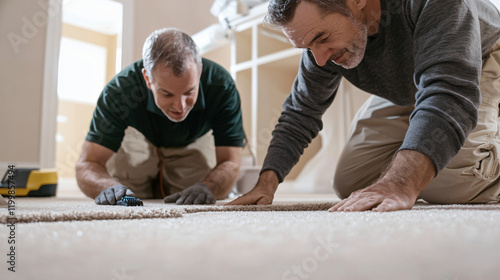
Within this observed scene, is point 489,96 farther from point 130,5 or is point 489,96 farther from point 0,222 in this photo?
point 130,5

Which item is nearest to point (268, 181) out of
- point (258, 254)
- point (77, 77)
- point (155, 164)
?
point (258, 254)

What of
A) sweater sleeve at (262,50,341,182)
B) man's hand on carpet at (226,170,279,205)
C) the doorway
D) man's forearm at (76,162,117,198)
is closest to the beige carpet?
man's hand on carpet at (226,170,279,205)

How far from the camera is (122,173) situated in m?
1.49

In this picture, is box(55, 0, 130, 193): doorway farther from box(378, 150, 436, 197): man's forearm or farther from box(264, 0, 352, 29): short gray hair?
box(378, 150, 436, 197): man's forearm

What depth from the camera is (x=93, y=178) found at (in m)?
1.20

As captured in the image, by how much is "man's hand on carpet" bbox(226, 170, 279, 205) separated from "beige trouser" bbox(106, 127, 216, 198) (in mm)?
675

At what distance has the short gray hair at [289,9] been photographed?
771mm

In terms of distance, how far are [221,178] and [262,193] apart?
1.32 ft

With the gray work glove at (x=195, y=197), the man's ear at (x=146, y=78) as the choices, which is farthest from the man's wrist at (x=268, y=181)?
the man's ear at (x=146, y=78)

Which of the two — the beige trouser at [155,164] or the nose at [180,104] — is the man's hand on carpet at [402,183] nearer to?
the nose at [180,104]

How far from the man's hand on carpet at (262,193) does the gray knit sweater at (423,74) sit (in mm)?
19

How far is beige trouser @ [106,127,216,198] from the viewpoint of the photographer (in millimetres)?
1486

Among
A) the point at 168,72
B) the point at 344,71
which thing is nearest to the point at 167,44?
the point at 168,72

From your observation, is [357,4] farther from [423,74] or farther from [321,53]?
[423,74]
